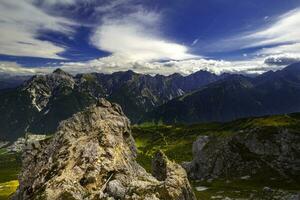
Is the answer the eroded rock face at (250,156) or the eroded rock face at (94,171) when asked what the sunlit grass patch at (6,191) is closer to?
the eroded rock face at (94,171)

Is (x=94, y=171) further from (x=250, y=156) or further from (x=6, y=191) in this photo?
(x=6, y=191)

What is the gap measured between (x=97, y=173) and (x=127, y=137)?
2039 cm

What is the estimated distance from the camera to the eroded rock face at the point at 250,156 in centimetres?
10331

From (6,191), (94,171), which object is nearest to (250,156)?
(94,171)

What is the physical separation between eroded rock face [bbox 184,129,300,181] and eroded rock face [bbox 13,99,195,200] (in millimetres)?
61427

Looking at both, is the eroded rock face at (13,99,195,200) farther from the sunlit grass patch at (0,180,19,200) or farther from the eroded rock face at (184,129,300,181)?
the eroded rock face at (184,129,300,181)

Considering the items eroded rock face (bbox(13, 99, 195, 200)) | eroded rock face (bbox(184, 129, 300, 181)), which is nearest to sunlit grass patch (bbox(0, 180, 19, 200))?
eroded rock face (bbox(13, 99, 195, 200))

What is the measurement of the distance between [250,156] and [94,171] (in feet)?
258

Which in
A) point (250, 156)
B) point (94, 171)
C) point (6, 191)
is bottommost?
point (6, 191)

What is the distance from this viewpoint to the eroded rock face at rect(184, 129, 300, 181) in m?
103

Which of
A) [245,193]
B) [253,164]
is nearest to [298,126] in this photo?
[253,164]

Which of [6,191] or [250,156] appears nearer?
[250,156]

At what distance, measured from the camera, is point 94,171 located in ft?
139

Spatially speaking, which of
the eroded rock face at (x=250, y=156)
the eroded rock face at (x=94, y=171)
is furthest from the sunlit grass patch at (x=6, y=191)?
the eroded rock face at (x=250, y=156)
